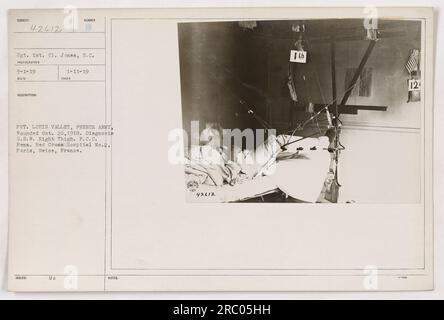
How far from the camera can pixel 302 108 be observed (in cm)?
60

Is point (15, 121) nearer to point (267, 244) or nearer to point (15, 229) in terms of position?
point (15, 229)

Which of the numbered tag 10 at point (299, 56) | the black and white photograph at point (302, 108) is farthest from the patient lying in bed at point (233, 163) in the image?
the numbered tag 10 at point (299, 56)

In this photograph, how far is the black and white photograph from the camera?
60cm

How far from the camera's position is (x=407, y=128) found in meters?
0.61

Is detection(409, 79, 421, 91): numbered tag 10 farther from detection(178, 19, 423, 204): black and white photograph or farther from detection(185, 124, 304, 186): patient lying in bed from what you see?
detection(185, 124, 304, 186): patient lying in bed

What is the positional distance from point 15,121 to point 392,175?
510mm

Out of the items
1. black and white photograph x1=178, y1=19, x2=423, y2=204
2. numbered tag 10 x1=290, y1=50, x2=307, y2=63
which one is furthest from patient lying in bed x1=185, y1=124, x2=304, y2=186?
numbered tag 10 x1=290, y1=50, x2=307, y2=63

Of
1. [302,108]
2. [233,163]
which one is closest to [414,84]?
[302,108]

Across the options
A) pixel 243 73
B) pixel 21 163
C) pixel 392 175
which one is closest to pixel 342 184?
pixel 392 175

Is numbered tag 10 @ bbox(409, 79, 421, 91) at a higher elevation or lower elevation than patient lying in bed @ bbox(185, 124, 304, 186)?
higher

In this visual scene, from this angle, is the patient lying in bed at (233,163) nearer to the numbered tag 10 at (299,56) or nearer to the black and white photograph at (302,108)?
the black and white photograph at (302,108)

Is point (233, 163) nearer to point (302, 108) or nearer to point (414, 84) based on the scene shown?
point (302, 108)

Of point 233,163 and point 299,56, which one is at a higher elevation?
point 299,56

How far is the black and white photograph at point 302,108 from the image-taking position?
0.60 metres
